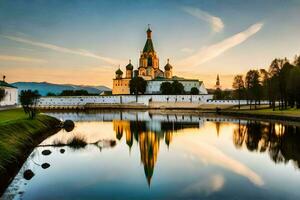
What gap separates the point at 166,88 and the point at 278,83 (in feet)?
185

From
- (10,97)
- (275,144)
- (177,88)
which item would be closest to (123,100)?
(177,88)

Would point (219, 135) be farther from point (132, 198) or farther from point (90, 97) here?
point (90, 97)

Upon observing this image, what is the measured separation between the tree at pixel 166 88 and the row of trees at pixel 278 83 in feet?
121

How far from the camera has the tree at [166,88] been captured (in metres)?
111

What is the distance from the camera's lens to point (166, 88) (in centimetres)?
11156

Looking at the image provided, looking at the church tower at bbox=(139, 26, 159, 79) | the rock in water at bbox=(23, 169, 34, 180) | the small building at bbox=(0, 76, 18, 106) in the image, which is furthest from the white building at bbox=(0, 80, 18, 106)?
the church tower at bbox=(139, 26, 159, 79)

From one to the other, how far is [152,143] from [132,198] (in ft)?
50.9

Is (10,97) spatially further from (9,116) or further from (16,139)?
(16,139)

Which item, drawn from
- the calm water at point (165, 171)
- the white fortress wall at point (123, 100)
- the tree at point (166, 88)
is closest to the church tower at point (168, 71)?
the tree at point (166, 88)

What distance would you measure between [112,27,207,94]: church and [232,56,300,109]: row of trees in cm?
4835

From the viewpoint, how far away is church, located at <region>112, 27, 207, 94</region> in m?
124

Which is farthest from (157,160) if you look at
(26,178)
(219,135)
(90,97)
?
(90,97)

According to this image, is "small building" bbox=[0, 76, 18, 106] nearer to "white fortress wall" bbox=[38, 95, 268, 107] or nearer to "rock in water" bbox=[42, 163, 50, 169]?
"rock in water" bbox=[42, 163, 50, 169]

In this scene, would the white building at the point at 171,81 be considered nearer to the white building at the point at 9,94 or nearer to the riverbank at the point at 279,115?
the riverbank at the point at 279,115
